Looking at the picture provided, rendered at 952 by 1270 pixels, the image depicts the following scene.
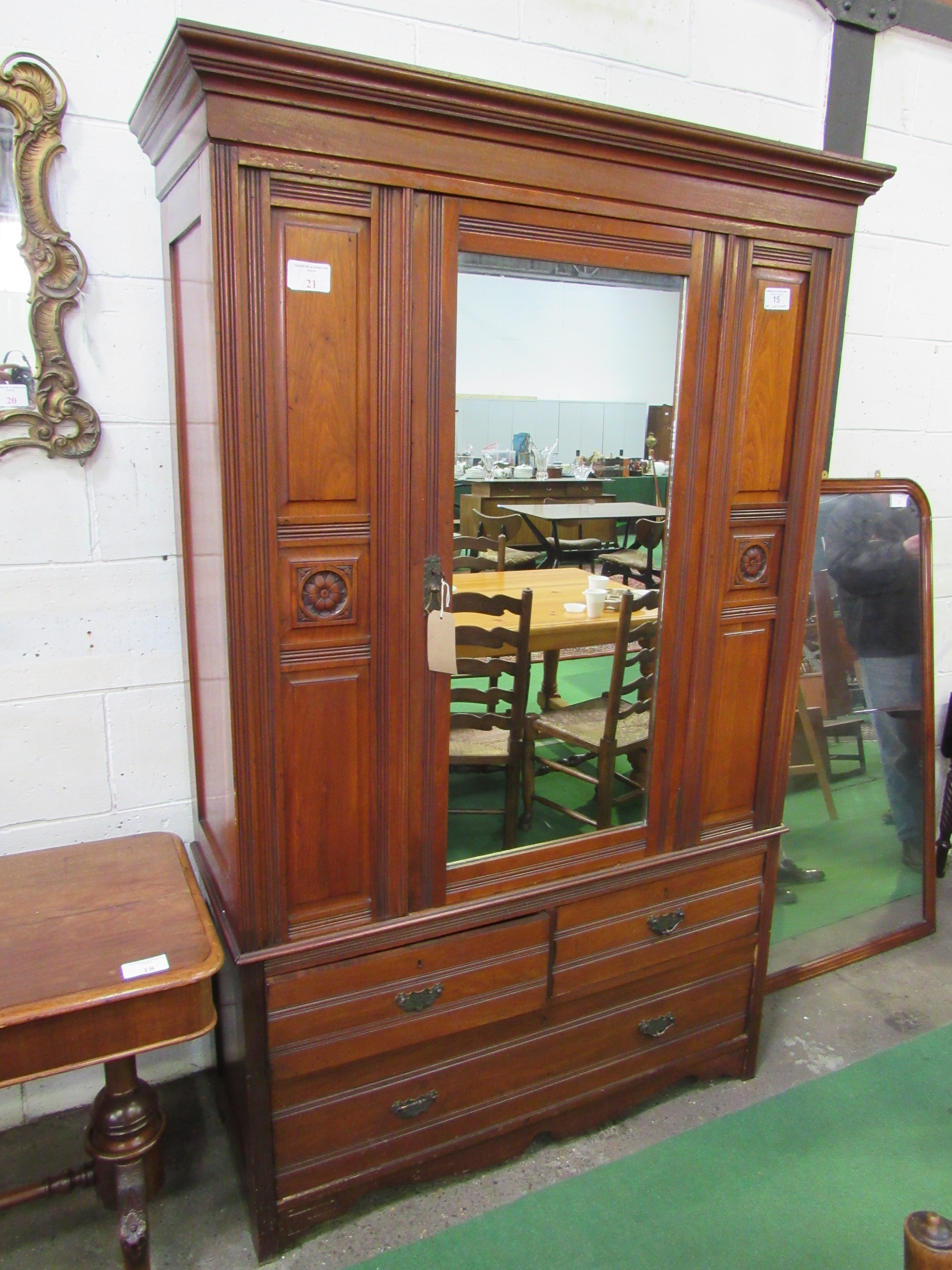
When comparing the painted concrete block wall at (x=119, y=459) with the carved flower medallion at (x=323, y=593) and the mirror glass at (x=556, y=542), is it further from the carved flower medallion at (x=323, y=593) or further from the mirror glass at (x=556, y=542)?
the mirror glass at (x=556, y=542)

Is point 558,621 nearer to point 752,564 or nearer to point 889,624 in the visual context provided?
point 752,564

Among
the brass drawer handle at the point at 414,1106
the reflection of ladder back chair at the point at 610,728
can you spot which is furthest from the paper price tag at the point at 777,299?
the brass drawer handle at the point at 414,1106

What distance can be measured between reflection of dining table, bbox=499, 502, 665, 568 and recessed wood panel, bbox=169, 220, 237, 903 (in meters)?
0.58

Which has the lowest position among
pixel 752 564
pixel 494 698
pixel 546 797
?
pixel 546 797

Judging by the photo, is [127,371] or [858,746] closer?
[127,371]

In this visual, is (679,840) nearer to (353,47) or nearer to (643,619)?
(643,619)

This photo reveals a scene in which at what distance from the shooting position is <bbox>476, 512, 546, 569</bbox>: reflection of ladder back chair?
1604 mm

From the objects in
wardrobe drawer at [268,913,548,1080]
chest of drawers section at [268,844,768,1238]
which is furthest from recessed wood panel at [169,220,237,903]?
chest of drawers section at [268,844,768,1238]

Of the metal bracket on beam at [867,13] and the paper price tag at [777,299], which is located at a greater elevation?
the metal bracket on beam at [867,13]

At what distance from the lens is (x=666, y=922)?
6.24ft

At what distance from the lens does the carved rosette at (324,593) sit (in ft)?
4.63

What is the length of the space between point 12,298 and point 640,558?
1257mm

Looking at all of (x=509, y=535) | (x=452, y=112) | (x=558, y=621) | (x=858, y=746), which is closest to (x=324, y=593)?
(x=509, y=535)

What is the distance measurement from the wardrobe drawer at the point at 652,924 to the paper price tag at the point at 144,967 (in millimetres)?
774
